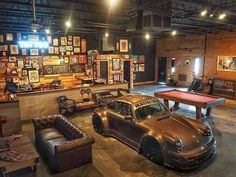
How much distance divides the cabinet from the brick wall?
2.10 ft

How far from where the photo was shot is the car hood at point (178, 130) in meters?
4.27

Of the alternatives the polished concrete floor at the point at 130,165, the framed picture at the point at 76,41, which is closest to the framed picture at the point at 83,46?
the framed picture at the point at 76,41

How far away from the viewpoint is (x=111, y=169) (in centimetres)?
440

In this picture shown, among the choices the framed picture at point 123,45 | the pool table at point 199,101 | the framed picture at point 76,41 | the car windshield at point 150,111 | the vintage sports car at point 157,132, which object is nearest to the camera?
the vintage sports car at point 157,132

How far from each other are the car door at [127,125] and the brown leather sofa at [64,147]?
1153mm

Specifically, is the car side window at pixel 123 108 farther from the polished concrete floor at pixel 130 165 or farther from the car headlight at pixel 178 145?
the car headlight at pixel 178 145

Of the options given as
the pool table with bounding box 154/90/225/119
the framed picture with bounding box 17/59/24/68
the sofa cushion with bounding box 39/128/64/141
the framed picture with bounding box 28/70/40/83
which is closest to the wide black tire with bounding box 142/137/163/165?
the sofa cushion with bounding box 39/128/64/141

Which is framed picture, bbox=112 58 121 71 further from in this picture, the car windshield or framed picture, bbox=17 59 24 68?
the car windshield

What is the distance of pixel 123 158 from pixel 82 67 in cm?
911

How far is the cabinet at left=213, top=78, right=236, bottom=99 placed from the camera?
442 inches

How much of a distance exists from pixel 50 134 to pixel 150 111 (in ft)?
8.54

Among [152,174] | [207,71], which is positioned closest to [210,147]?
[152,174]

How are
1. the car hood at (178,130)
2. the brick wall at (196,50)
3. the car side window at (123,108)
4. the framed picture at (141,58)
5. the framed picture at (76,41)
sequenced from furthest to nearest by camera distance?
the framed picture at (141,58) → the framed picture at (76,41) → the brick wall at (196,50) → the car side window at (123,108) → the car hood at (178,130)

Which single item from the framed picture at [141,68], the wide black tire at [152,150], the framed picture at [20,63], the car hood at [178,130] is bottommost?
the wide black tire at [152,150]
